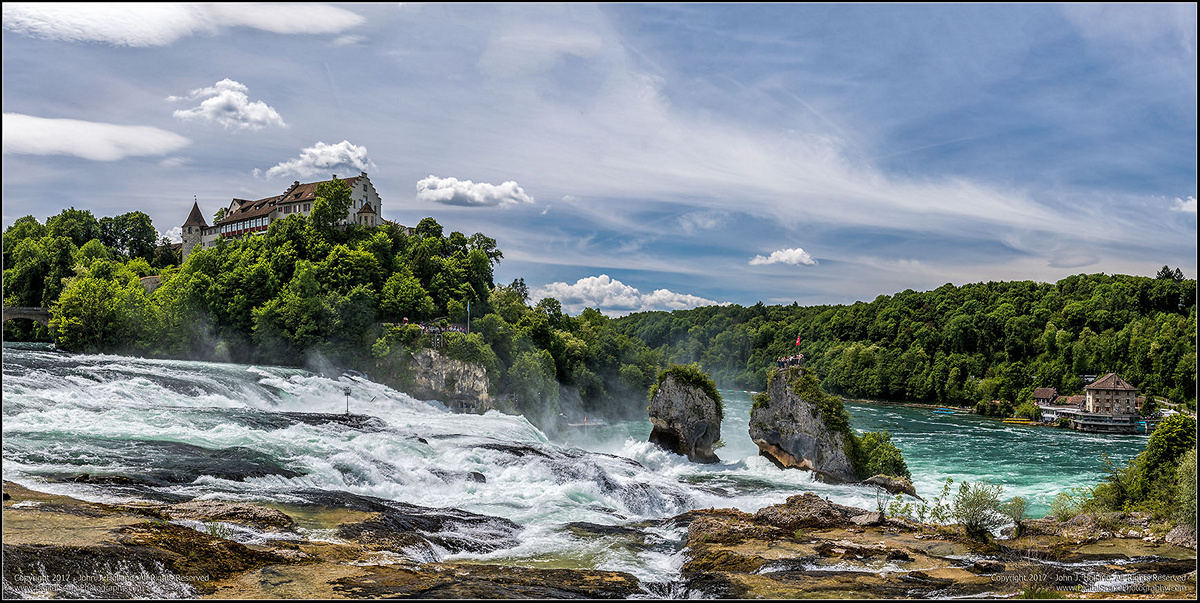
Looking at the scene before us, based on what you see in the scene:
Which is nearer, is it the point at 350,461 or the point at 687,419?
the point at 350,461

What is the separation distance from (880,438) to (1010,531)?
1925 centimetres

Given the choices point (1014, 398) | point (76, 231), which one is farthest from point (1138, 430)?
point (76, 231)

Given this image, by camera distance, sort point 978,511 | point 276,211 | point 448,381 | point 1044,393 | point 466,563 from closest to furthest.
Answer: point 466,563, point 978,511, point 448,381, point 276,211, point 1044,393

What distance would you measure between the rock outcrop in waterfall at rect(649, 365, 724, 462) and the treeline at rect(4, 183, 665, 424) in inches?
871

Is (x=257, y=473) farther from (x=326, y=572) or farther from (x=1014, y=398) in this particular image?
(x=1014, y=398)

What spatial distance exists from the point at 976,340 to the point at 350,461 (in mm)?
129006

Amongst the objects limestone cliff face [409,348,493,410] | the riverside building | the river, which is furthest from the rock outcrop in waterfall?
the riverside building

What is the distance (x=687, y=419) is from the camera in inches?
1727

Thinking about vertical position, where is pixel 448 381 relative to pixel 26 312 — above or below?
below

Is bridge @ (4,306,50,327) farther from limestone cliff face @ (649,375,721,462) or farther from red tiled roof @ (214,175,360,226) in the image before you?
limestone cliff face @ (649,375,721,462)

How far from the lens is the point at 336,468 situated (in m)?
24.8

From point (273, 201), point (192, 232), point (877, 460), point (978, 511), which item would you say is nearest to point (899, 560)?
point (978, 511)

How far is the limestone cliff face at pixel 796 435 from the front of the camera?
3700 centimetres

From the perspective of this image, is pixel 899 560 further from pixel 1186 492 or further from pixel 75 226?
pixel 75 226
